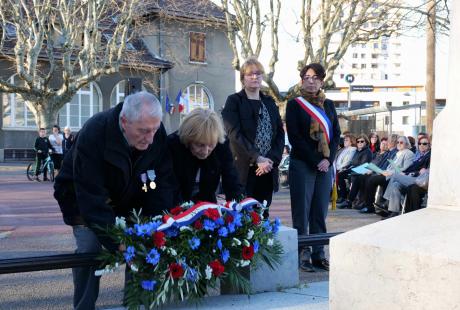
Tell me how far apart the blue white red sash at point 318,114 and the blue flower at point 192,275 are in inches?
97.7

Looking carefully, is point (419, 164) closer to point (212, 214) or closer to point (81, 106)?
point (212, 214)

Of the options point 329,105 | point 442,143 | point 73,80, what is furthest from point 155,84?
point 442,143

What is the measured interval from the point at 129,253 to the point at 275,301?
4.24 ft

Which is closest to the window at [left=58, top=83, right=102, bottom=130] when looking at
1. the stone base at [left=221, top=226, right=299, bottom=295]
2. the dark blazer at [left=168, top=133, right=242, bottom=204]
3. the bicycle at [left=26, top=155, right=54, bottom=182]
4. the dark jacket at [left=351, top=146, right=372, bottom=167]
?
the bicycle at [left=26, top=155, right=54, bottom=182]

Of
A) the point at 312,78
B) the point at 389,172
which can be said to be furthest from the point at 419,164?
the point at 312,78

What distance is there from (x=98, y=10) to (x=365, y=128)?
35.3 feet

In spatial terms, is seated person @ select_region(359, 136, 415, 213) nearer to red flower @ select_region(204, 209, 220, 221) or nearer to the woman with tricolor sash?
the woman with tricolor sash

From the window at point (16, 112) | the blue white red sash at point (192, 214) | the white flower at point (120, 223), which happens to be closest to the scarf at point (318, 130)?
the blue white red sash at point (192, 214)

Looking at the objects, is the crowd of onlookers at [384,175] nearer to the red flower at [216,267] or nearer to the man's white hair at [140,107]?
the red flower at [216,267]

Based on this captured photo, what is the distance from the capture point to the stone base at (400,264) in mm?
2984

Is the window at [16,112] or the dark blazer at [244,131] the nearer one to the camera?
the dark blazer at [244,131]

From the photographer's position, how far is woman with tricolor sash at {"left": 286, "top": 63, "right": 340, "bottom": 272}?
19.3 feet

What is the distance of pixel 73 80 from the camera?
2611cm

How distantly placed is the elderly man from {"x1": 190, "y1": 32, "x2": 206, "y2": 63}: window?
33.1 metres
